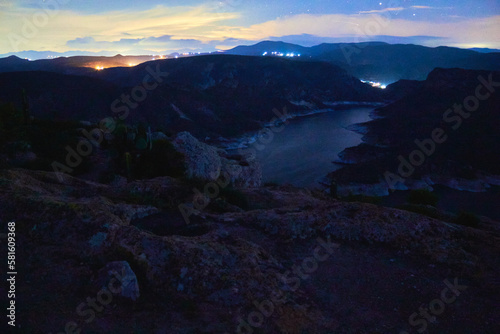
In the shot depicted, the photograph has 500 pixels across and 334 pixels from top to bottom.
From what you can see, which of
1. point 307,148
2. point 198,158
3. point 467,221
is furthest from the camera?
point 307,148

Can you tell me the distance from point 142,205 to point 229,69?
5370 inches

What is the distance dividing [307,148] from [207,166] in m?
55.6

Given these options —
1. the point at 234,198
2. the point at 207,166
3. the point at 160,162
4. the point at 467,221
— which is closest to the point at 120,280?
the point at 234,198

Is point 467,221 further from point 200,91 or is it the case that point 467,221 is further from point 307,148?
point 200,91

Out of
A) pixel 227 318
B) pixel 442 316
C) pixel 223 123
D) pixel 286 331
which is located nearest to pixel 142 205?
pixel 227 318

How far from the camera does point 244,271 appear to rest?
22.9 feet

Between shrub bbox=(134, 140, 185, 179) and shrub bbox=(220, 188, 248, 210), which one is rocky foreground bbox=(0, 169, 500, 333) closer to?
shrub bbox=(220, 188, 248, 210)

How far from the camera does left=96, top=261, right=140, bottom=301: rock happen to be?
5.91m

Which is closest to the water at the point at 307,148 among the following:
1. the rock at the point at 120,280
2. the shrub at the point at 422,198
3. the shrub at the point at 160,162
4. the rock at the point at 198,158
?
the shrub at the point at 422,198

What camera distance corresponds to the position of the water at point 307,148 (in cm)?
5516

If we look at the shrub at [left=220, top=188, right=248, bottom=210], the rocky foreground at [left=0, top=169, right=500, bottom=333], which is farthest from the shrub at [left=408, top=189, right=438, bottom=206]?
the shrub at [left=220, top=188, right=248, bottom=210]

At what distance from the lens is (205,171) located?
19.8m

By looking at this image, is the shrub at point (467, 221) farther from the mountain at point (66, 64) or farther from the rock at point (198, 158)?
the mountain at point (66, 64)

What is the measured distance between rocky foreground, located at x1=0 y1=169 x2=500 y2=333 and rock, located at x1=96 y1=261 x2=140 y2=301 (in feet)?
0.06
